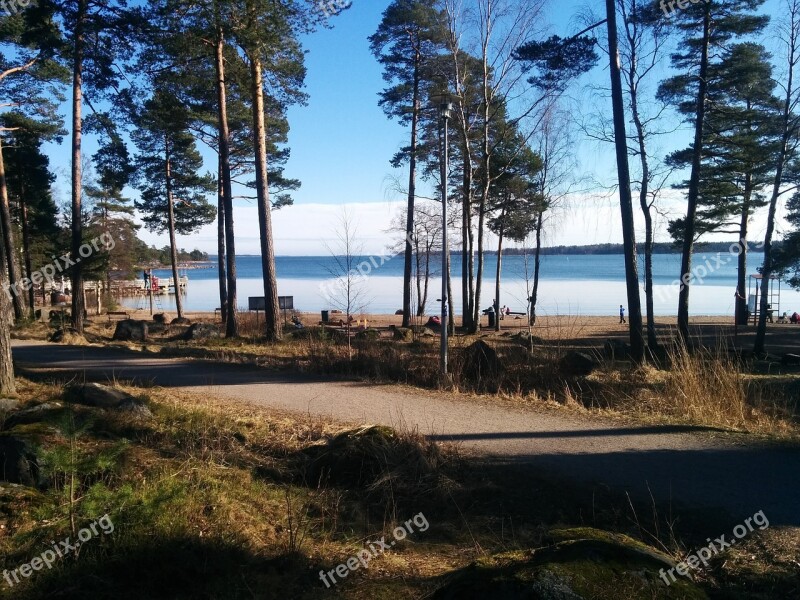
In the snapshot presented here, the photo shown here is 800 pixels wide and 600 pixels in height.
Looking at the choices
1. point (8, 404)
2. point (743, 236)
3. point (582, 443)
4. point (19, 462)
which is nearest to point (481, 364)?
point (582, 443)

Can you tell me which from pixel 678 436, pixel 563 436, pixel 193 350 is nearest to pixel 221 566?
pixel 563 436

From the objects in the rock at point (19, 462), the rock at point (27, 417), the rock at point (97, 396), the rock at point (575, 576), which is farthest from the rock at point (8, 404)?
the rock at point (575, 576)

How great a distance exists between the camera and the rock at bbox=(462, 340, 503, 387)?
11.6 meters

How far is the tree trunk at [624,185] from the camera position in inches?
587

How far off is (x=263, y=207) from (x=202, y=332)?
198 inches

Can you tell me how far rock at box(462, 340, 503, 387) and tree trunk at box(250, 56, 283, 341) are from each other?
8.24 m

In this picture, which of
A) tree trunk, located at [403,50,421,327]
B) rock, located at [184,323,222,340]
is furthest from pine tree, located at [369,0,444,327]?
rock, located at [184,323,222,340]

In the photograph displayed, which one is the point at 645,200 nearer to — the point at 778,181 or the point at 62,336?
the point at 778,181

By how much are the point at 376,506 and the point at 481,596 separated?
2.79 metres

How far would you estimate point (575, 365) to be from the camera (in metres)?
11.8

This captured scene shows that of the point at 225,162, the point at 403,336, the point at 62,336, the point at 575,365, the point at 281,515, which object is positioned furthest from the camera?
the point at 403,336

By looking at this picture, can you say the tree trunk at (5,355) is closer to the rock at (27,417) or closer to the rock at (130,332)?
the rock at (27,417)

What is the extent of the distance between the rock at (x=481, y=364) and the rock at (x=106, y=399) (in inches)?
233

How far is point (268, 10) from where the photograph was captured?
15.9 meters
